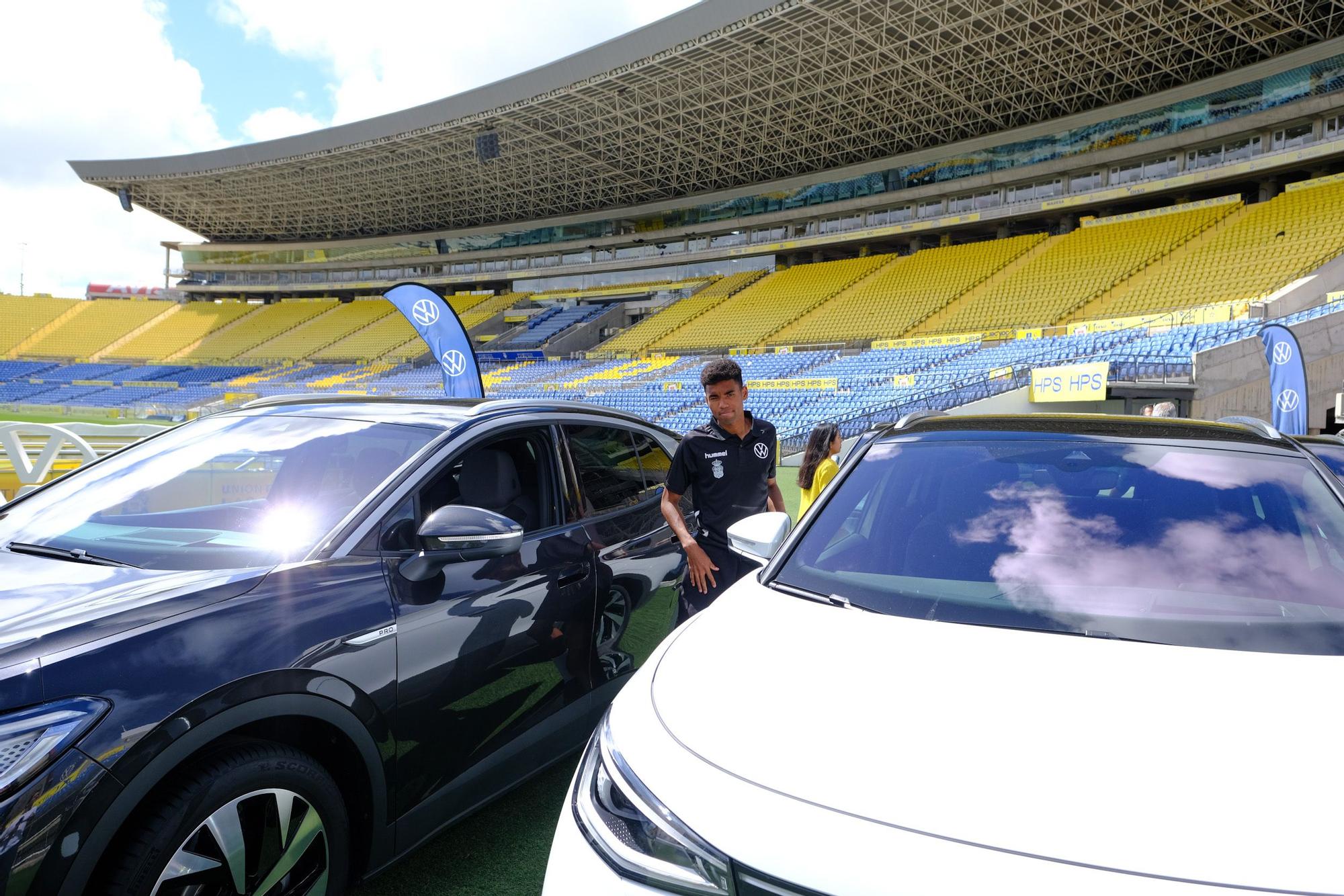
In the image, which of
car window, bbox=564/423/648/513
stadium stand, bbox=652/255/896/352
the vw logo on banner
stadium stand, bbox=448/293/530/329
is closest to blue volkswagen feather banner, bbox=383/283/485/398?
the vw logo on banner

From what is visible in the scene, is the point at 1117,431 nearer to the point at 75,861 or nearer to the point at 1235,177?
the point at 75,861

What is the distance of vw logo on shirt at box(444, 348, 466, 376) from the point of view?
10.0 meters

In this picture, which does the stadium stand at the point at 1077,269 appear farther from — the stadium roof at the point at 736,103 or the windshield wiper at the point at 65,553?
the windshield wiper at the point at 65,553

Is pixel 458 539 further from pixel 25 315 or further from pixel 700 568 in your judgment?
pixel 25 315

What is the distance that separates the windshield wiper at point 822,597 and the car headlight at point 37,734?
159 cm

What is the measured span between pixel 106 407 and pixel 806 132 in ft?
122

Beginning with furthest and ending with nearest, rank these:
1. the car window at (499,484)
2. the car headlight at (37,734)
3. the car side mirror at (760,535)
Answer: the car window at (499,484)
the car side mirror at (760,535)
the car headlight at (37,734)

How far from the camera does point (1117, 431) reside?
245cm

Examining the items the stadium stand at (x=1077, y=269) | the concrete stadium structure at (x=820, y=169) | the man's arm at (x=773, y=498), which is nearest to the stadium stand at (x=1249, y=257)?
the concrete stadium structure at (x=820, y=169)

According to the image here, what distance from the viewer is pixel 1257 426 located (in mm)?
2559

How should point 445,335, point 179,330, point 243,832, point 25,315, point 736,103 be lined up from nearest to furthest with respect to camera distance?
point 243,832
point 445,335
point 736,103
point 179,330
point 25,315

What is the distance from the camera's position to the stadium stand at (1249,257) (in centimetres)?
2186

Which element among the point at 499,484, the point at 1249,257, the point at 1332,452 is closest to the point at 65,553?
the point at 499,484

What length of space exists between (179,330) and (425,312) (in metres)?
58.0
